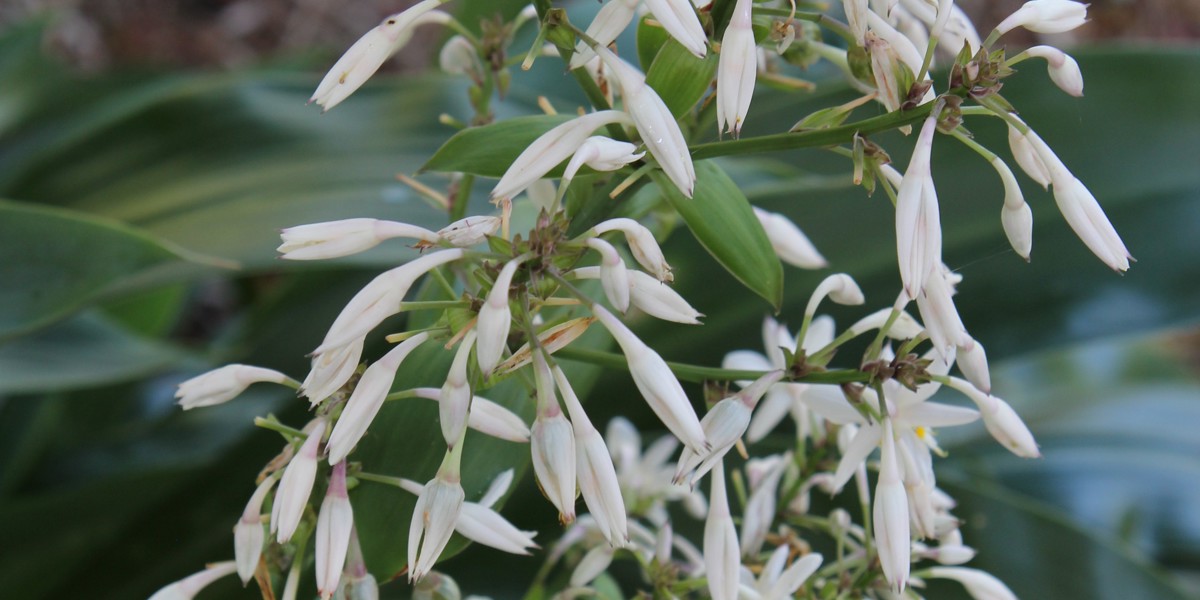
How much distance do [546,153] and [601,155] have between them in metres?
0.02

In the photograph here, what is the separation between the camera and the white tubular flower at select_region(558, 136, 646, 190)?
31 centimetres

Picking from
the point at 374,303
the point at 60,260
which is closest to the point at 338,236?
the point at 374,303

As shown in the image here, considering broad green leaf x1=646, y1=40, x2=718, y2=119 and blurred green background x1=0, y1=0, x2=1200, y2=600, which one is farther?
blurred green background x1=0, y1=0, x2=1200, y2=600

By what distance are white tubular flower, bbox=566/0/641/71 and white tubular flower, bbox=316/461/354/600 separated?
0.51 ft

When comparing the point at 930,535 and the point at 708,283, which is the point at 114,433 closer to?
the point at 708,283

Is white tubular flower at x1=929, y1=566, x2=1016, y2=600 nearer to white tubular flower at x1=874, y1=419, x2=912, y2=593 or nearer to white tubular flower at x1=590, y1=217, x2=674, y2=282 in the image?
white tubular flower at x1=874, y1=419, x2=912, y2=593

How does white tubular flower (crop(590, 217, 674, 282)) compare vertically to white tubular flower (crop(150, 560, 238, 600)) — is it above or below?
above

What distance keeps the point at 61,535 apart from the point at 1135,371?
1.18 meters

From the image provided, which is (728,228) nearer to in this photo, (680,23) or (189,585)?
(680,23)

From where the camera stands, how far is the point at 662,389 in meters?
0.32

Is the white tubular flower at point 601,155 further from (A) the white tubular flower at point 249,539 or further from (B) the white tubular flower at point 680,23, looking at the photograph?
(A) the white tubular flower at point 249,539

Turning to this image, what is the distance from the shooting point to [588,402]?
0.78 m

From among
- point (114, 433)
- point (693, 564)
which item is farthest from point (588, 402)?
point (114, 433)

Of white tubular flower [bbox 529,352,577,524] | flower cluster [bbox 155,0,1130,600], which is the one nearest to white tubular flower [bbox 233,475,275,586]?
flower cluster [bbox 155,0,1130,600]
